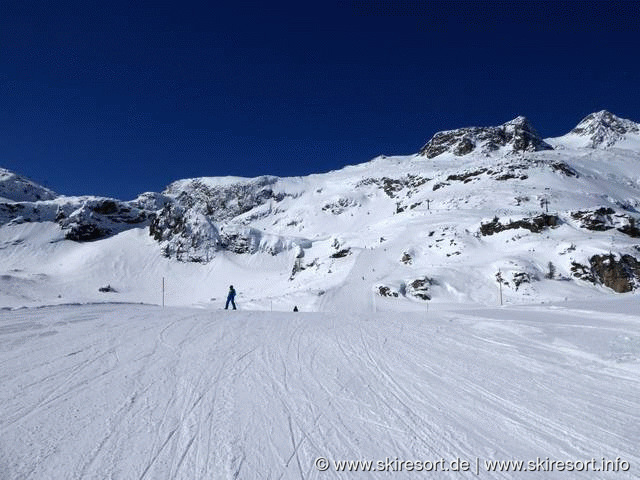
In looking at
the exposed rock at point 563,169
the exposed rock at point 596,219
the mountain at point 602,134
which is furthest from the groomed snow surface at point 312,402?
the mountain at point 602,134

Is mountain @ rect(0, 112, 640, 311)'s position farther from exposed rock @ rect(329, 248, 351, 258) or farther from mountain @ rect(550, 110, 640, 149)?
mountain @ rect(550, 110, 640, 149)

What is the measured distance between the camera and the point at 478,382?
562 centimetres

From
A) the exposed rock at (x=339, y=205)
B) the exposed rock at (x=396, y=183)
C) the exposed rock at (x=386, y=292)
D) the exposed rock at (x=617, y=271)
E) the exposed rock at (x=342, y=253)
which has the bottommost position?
the exposed rock at (x=386, y=292)

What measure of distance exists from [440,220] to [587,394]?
138 feet

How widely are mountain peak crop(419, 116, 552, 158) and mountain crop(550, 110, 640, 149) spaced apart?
30.8 m

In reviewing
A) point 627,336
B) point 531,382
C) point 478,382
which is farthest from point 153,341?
point 627,336

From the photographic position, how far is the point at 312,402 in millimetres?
4934

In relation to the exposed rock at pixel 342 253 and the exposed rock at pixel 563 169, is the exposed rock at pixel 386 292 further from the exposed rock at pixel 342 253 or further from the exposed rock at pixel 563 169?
the exposed rock at pixel 563 169

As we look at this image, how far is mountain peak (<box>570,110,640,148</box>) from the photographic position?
149250 millimetres

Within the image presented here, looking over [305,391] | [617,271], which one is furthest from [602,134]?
[305,391]

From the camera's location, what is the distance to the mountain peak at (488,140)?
364 feet

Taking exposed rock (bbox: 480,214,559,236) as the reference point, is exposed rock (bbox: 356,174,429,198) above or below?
above

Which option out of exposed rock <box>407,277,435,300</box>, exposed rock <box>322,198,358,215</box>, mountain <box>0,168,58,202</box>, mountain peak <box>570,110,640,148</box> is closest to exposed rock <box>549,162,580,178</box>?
exposed rock <box>322,198,358,215</box>

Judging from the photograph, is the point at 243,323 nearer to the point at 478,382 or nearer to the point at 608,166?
the point at 478,382
